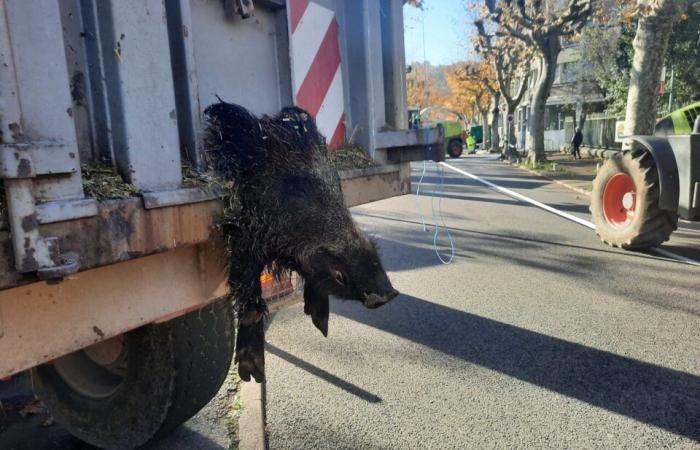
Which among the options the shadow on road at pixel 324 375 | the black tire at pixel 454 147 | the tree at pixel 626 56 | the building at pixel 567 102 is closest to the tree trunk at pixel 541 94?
the tree at pixel 626 56

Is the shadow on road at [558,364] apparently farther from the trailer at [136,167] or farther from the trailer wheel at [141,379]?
the trailer wheel at [141,379]

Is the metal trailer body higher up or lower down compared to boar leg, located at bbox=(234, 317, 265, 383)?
higher up

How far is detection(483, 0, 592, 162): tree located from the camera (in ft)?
60.3

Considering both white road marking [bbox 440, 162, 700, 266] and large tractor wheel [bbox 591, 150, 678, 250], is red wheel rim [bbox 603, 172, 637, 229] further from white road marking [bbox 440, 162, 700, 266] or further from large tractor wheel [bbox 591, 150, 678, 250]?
white road marking [bbox 440, 162, 700, 266]

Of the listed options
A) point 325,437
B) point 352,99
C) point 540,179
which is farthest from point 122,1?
point 540,179

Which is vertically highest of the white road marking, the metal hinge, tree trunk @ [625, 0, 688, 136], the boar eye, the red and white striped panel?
tree trunk @ [625, 0, 688, 136]

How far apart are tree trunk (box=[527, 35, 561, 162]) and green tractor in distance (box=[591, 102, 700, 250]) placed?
14194 millimetres

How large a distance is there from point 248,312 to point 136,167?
0.67 m

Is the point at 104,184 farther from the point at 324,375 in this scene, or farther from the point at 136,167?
the point at 324,375

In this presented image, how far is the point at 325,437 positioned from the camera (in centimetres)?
313

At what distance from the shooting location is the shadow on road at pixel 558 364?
129 inches

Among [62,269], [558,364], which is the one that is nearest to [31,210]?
[62,269]

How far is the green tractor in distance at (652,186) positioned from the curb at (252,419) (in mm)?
5277

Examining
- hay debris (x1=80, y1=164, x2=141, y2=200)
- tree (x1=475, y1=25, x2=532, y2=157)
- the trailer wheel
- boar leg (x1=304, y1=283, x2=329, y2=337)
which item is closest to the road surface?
the trailer wheel
